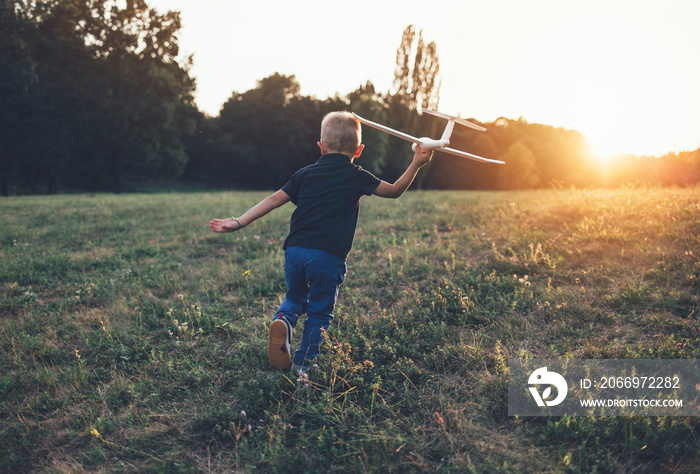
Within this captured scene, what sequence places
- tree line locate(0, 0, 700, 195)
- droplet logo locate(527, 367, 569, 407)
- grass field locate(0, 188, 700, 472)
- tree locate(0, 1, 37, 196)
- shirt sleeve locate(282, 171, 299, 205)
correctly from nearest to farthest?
1. grass field locate(0, 188, 700, 472)
2. droplet logo locate(527, 367, 569, 407)
3. shirt sleeve locate(282, 171, 299, 205)
4. tree locate(0, 1, 37, 196)
5. tree line locate(0, 0, 700, 195)

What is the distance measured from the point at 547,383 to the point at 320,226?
218 centimetres

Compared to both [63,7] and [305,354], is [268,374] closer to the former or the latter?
[305,354]

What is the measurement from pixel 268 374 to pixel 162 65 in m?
36.2

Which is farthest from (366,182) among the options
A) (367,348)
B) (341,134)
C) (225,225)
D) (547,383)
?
(547,383)

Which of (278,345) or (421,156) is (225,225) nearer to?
(278,345)

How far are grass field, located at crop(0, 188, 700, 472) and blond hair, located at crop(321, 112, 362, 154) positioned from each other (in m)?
1.77

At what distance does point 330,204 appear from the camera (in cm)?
337

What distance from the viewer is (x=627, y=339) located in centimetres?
352

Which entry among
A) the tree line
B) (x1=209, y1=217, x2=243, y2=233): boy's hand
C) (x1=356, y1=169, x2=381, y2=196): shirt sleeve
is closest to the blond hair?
(x1=356, y1=169, x2=381, y2=196): shirt sleeve

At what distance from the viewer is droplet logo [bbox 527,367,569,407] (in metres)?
2.90

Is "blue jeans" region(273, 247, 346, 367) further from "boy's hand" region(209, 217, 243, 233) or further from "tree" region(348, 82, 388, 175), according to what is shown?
"tree" region(348, 82, 388, 175)

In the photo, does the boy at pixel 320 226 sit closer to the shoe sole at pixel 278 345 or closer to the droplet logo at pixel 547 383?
the shoe sole at pixel 278 345

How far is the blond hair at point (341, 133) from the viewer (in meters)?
3.44

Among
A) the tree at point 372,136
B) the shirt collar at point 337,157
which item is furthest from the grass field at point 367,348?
the tree at point 372,136
